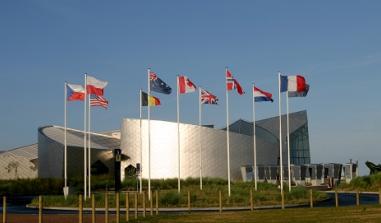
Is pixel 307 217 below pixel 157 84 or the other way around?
below

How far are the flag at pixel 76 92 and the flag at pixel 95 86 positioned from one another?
3.95 ft

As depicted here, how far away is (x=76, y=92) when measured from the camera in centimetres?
3778

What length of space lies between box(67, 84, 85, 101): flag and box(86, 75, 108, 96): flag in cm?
120

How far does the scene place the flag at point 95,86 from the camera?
3656 cm

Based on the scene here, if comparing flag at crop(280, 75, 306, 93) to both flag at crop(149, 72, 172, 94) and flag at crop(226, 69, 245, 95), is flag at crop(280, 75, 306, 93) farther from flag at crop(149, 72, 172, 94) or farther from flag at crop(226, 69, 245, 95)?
flag at crop(149, 72, 172, 94)

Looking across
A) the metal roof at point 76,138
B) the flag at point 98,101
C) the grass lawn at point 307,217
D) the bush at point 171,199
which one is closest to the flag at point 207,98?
the flag at point 98,101

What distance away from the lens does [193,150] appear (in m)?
76.8

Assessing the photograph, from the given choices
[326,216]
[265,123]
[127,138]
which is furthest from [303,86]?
[265,123]

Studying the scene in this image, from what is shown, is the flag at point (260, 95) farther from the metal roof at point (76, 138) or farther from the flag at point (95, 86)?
the metal roof at point (76, 138)

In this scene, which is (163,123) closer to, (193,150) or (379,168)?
(193,150)

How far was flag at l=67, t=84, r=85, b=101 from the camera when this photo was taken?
37656 mm

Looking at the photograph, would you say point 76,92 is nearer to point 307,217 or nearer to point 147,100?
point 147,100

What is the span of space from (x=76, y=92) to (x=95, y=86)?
1712mm

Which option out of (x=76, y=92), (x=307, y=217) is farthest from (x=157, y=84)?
(x=307, y=217)
